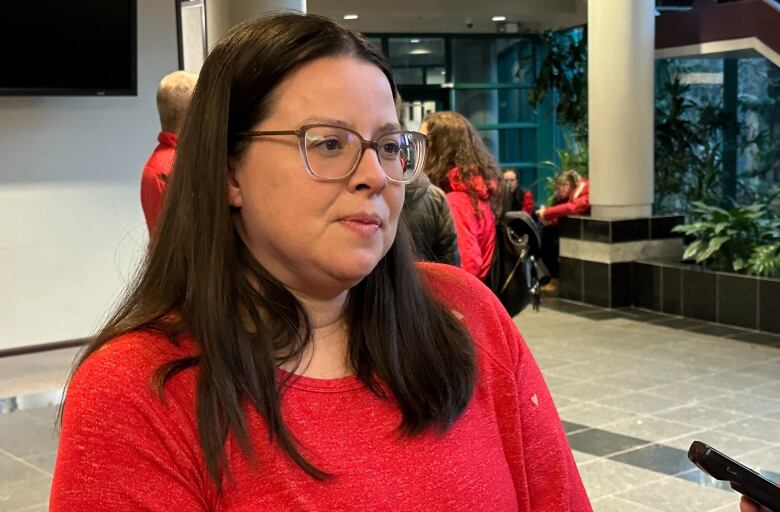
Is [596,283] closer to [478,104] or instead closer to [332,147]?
[478,104]

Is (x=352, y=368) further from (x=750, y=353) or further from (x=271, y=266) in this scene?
(x=750, y=353)

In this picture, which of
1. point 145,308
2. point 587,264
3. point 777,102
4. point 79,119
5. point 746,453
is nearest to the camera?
point 145,308

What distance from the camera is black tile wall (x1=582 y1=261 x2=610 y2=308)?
940 cm

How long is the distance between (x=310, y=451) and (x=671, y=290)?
8.15 m

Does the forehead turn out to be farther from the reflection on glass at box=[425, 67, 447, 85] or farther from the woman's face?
the reflection on glass at box=[425, 67, 447, 85]

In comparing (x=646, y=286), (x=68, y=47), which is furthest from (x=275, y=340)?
(x=646, y=286)

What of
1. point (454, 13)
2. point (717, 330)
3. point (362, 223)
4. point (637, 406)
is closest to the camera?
point (362, 223)

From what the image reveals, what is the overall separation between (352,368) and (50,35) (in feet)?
20.1

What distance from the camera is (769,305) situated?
26.1ft

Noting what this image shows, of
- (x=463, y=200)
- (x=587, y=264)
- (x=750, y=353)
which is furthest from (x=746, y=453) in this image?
(x=587, y=264)

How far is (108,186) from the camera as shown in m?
7.62

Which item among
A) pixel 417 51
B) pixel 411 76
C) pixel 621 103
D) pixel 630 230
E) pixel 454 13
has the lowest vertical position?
pixel 630 230

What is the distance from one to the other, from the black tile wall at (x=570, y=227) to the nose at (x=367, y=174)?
8.56 m

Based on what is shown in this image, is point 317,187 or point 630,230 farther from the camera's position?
point 630,230
